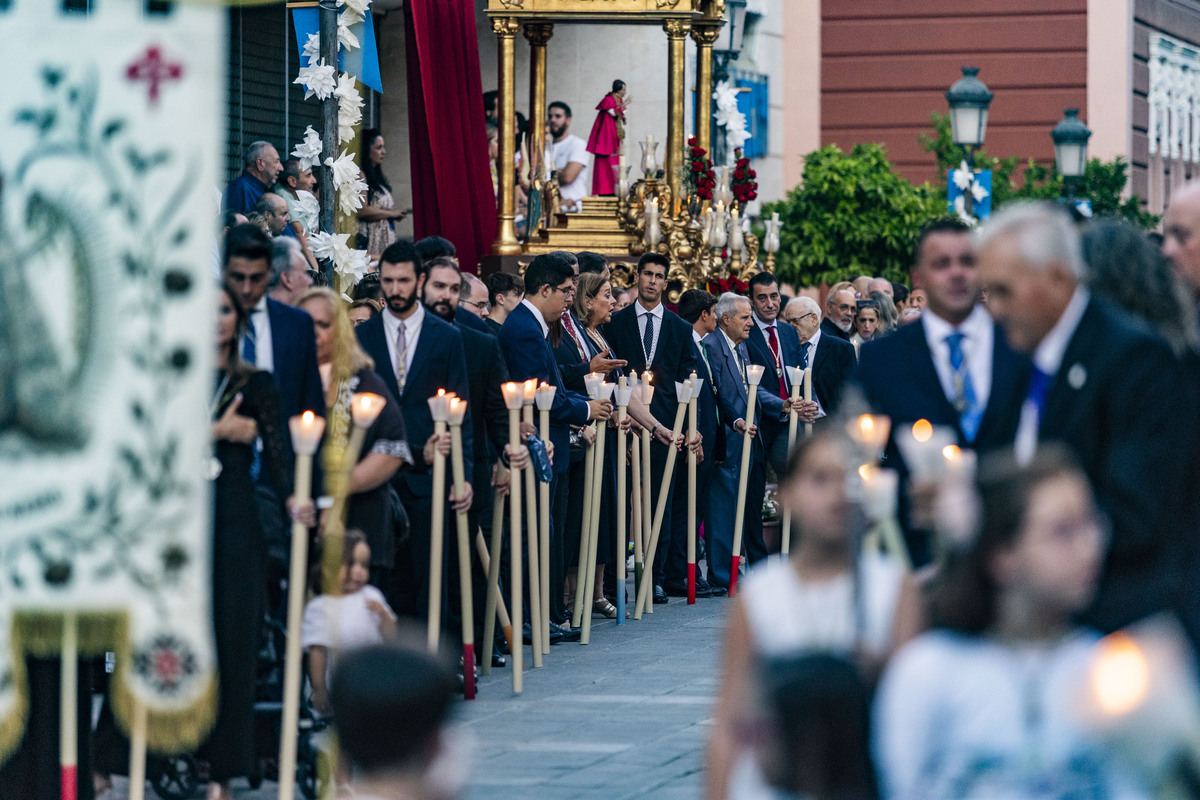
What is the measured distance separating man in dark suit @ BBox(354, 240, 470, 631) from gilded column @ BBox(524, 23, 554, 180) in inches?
391

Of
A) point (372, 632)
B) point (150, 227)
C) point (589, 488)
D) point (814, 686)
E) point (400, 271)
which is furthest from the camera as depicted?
point (589, 488)

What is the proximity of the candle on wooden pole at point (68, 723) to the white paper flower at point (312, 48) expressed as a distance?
20.6ft

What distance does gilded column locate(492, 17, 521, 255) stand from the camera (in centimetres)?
1919

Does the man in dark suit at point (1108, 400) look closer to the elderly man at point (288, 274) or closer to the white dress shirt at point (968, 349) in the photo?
the white dress shirt at point (968, 349)

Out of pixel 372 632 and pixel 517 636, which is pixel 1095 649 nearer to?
pixel 372 632

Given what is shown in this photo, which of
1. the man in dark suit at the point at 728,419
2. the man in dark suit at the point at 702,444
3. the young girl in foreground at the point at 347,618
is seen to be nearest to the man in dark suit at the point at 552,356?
the man in dark suit at the point at 702,444

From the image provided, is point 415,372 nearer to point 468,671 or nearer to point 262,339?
point 468,671

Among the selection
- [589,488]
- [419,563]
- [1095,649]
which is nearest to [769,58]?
[589,488]

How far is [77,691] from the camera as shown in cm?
684

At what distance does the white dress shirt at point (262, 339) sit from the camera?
7520mm

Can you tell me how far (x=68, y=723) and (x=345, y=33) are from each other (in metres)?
6.55

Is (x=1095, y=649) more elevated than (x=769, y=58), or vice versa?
(x=769, y=58)

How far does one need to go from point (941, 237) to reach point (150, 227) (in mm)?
2247

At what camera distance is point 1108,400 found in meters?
4.80
